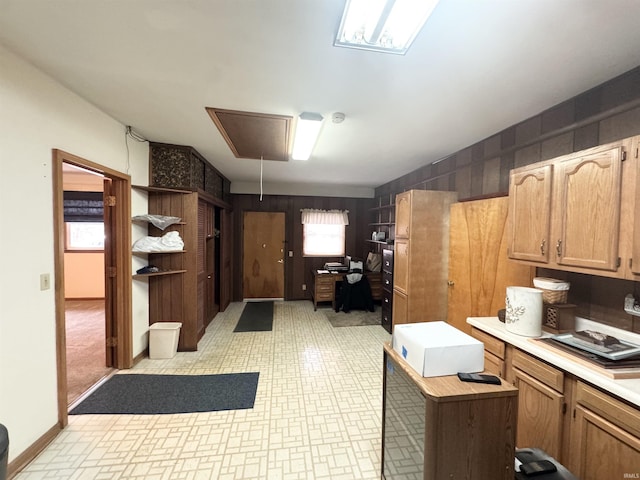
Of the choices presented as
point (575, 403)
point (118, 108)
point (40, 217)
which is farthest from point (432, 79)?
point (40, 217)

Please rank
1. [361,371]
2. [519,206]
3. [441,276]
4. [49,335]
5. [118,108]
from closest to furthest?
[49,335] → [519,206] → [118,108] → [361,371] → [441,276]

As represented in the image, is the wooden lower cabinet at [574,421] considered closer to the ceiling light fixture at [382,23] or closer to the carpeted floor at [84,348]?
the ceiling light fixture at [382,23]

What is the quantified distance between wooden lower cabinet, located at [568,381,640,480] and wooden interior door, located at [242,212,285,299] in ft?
16.9

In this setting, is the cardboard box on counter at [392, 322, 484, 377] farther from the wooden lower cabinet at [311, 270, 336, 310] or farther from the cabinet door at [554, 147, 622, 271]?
the wooden lower cabinet at [311, 270, 336, 310]

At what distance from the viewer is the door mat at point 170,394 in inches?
89.2

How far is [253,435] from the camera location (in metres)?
2.00

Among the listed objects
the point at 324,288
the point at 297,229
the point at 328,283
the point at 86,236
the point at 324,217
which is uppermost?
the point at 324,217

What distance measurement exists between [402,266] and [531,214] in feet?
5.58

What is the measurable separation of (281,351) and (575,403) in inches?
110

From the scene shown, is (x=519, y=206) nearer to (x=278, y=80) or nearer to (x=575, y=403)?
(x=575, y=403)

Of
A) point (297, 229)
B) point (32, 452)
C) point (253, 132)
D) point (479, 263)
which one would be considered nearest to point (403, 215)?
point (479, 263)

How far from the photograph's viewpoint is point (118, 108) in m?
2.28

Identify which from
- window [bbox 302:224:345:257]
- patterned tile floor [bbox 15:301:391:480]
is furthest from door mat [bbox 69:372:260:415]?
window [bbox 302:224:345:257]

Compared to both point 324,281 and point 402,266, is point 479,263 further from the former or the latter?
point 324,281
